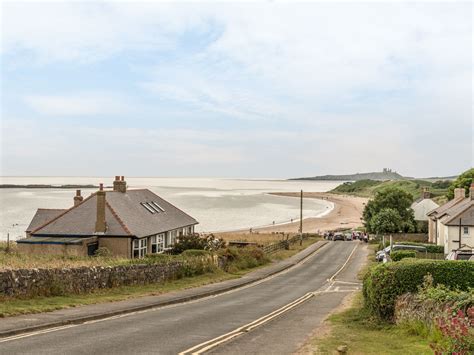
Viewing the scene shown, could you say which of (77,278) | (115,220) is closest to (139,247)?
(115,220)

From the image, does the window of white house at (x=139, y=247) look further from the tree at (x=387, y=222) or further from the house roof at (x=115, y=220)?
the tree at (x=387, y=222)

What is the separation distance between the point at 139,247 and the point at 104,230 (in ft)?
9.76

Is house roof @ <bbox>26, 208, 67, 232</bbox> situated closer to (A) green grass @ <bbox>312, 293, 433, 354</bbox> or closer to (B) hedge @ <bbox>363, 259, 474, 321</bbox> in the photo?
(A) green grass @ <bbox>312, 293, 433, 354</bbox>

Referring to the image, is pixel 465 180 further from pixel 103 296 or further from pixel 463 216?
pixel 103 296

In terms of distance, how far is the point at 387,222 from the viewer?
72.1 metres

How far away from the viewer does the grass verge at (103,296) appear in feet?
59.2

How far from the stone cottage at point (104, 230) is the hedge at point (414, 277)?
27.3 meters

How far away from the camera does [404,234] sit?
236 ft

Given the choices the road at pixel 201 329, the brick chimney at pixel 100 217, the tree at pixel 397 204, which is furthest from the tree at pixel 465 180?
the brick chimney at pixel 100 217

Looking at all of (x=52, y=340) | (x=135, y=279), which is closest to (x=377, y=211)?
(x=135, y=279)

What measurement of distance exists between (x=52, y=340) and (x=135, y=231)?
92.5 ft

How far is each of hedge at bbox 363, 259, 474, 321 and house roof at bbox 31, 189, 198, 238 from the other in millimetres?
27368

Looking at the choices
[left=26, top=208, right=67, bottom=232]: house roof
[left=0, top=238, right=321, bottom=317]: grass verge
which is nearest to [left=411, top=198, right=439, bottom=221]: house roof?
[left=0, top=238, right=321, bottom=317]: grass verge

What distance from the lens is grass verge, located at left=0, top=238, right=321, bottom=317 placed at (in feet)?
59.2
